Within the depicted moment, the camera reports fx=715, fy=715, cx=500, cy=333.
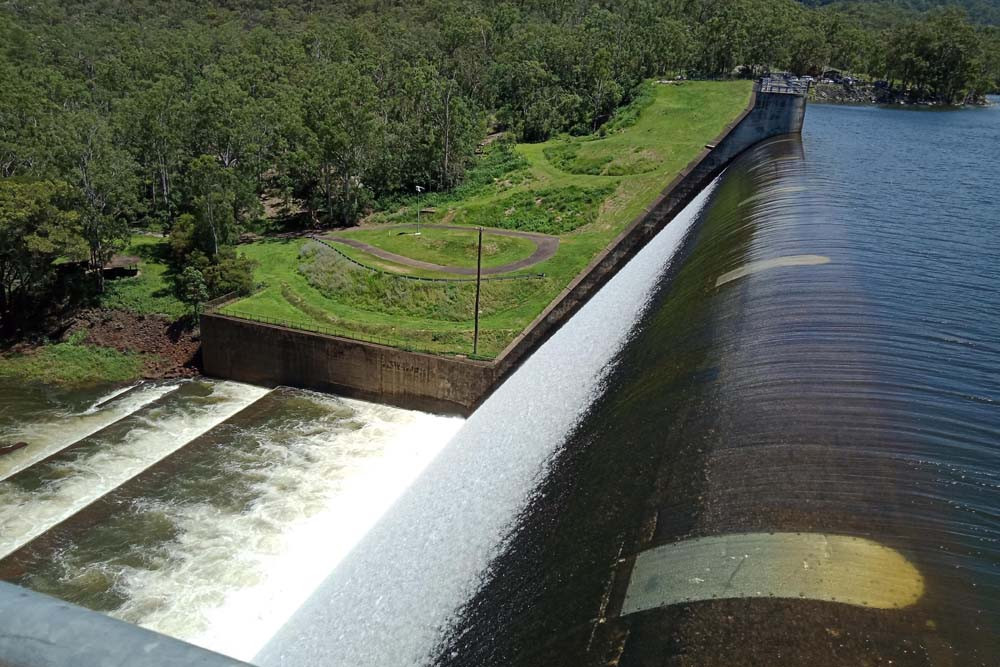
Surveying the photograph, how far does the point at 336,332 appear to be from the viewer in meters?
27.3

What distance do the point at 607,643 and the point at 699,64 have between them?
74853 millimetres

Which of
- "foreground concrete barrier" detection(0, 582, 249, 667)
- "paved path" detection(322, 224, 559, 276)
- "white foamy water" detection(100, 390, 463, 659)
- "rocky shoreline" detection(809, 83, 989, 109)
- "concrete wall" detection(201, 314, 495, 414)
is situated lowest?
"white foamy water" detection(100, 390, 463, 659)

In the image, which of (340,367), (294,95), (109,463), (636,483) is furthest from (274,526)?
(294,95)

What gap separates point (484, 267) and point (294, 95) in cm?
2584

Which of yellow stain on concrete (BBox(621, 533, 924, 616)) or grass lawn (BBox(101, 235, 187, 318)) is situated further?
grass lawn (BBox(101, 235, 187, 318))

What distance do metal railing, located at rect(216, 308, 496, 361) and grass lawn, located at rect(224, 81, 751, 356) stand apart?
0.47 feet

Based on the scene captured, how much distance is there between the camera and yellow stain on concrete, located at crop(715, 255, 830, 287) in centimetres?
1862

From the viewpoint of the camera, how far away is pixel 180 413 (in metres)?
25.3

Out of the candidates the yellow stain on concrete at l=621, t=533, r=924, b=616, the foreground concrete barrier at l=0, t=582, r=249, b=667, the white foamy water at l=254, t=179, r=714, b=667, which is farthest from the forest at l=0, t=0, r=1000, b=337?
the foreground concrete barrier at l=0, t=582, r=249, b=667

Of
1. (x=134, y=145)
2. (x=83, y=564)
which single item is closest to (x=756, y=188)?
(x=83, y=564)

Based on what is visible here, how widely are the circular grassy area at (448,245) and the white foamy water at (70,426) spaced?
1310 centimetres

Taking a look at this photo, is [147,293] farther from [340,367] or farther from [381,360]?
[381,360]

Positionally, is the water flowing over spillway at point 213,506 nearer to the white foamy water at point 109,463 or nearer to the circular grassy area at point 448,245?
the white foamy water at point 109,463

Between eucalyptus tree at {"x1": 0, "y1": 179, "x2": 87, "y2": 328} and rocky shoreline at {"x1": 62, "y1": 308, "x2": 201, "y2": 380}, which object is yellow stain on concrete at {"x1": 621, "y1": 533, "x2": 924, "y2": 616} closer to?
rocky shoreline at {"x1": 62, "y1": 308, "x2": 201, "y2": 380}
